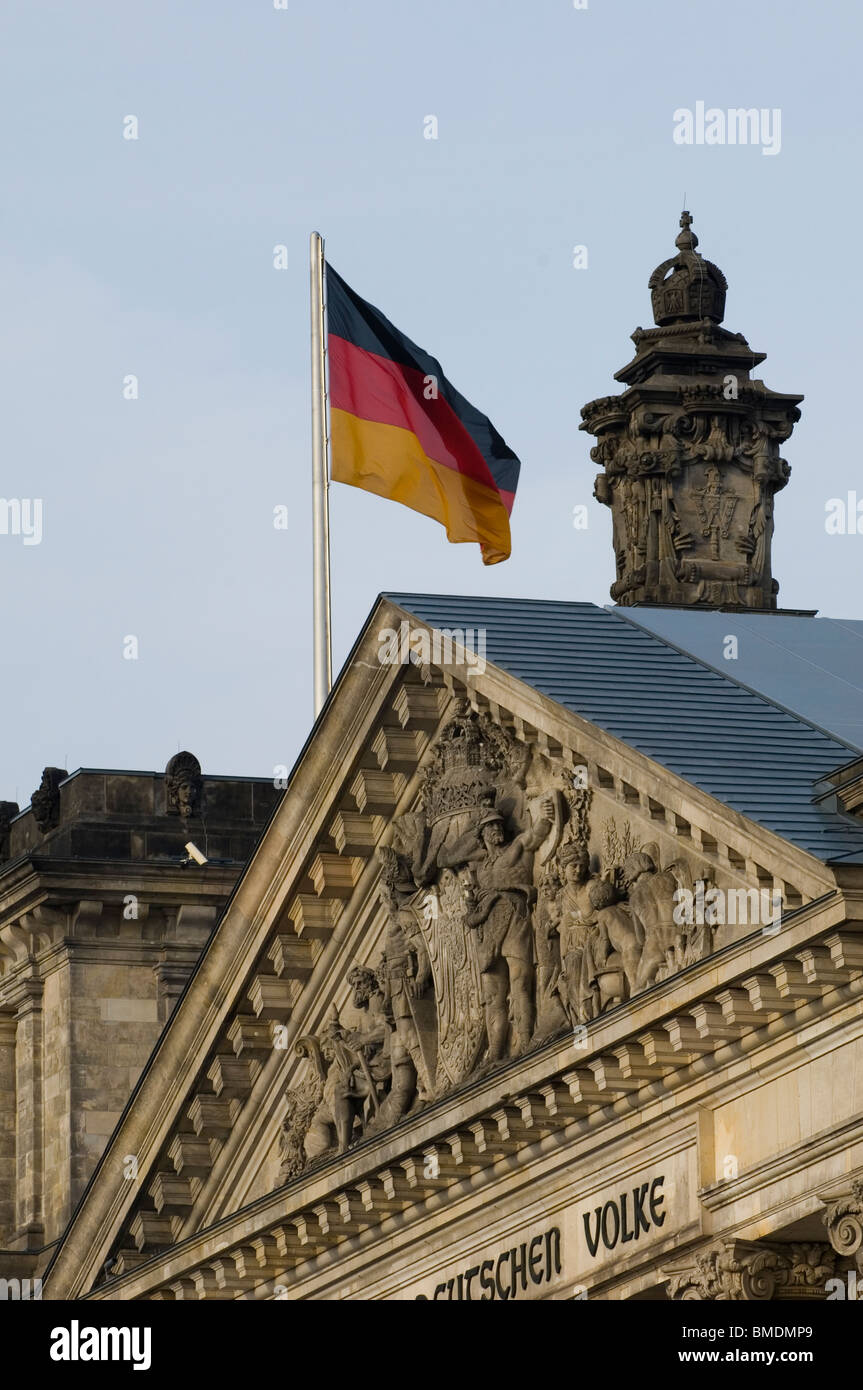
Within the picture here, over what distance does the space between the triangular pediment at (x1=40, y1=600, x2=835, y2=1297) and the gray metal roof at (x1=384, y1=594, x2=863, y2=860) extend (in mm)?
233

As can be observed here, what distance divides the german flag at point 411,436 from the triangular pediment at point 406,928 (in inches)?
192

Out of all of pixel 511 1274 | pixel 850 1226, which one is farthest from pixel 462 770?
pixel 850 1226

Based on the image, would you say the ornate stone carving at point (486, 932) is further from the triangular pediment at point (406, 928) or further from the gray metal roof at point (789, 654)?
the gray metal roof at point (789, 654)

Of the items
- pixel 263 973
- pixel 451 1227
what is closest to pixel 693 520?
pixel 263 973

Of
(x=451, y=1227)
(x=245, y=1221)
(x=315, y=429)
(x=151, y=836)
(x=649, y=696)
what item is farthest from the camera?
(x=151, y=836)

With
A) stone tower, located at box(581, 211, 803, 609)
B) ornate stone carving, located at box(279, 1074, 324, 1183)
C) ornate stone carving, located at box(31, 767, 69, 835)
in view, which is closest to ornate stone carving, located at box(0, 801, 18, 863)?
ornate stone carving, located at box(31, 767, 69, 835)

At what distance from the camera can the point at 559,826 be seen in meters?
34.7

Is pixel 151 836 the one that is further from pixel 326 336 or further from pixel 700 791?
pixel 700 791

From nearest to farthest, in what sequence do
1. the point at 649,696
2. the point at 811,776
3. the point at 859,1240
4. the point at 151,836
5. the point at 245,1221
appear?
1. the point at 859,1240
2. the point at 811,776
3. the point at 649,696
4. the point at 245,1221
5. the point at 151,836

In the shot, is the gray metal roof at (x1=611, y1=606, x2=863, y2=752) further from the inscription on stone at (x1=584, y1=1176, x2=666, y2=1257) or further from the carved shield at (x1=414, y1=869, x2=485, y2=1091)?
the inscription on stone at (x1=584, y1=1176, x2=666, y2=1257)

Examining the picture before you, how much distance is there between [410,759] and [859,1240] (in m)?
9.35

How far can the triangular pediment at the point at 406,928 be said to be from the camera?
32906mm

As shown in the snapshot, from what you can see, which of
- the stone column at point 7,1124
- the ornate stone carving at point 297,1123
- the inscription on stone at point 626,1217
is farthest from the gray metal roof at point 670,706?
the stone column at point 7,1124

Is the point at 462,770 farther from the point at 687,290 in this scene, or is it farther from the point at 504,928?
the point at 687,290
